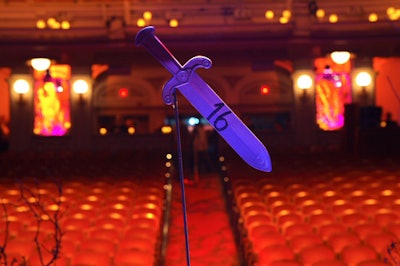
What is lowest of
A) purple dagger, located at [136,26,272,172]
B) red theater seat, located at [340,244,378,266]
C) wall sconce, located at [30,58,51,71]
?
red theater seat, located at [340,244,378,266]

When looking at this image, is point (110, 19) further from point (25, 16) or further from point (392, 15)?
point (392, 15)

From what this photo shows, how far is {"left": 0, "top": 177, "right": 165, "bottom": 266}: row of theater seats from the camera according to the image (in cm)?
511

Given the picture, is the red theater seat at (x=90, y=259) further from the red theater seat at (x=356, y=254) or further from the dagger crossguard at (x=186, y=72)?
the dagger crossguard at (x=186, y=72)

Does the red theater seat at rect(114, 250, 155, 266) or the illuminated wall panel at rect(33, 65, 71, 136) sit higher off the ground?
the illuminated wall panel at rect(33, 65, 71, 136)

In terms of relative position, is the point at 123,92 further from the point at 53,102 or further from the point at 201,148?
the point at 201,148

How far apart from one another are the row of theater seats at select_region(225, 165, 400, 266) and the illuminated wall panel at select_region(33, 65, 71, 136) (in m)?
5.41

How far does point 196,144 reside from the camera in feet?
38.6

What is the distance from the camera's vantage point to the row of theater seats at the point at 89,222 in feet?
16.8

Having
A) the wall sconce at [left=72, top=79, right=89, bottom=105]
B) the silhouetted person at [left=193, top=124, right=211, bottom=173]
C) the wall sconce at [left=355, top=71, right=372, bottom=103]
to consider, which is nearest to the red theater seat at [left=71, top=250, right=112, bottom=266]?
the silhouetted person at [left=193, top=124, right=211, bottom=173]

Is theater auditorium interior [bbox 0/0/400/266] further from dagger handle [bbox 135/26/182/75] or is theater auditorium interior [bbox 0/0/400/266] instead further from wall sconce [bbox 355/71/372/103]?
dagger handle [bbox 135/26/182/75]

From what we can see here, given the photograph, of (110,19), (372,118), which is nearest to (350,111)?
(372,118)

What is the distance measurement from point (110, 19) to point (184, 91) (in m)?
9.81

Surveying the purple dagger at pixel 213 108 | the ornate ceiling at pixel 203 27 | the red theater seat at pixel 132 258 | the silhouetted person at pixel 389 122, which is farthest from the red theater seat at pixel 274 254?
the silhouetted person at pixel 389 122

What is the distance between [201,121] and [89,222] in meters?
6.83
